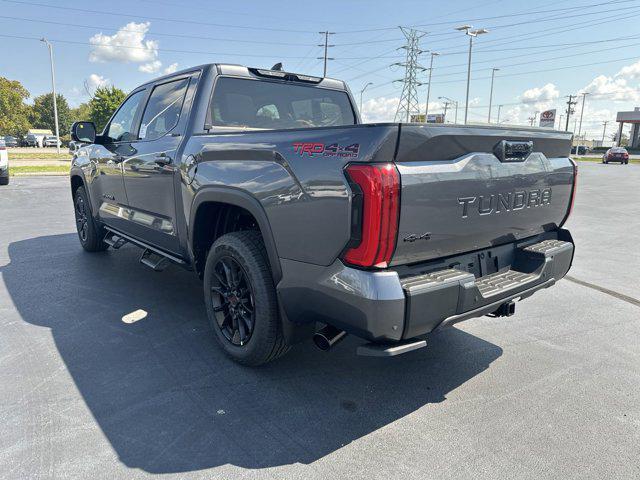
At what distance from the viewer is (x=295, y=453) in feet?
7.67

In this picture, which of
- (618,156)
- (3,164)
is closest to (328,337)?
(3,164)

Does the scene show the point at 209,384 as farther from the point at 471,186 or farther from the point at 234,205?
the point at 471,186

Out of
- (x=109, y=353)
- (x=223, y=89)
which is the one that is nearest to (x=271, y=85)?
(x=223, y=89)

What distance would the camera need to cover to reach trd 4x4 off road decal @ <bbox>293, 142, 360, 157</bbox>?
220 centimetres

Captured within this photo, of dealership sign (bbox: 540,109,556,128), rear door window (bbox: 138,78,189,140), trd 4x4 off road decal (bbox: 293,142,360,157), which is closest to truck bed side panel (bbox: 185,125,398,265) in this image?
trd 4x4 off road decal (bbox: 293,142,360,157)

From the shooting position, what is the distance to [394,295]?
7.12ft

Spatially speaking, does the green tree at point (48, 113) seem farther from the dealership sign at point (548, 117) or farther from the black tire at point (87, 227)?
the black tire at point (87, 227)

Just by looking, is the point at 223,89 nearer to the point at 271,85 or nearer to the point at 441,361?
the point at 271,85

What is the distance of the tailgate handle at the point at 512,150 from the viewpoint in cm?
263

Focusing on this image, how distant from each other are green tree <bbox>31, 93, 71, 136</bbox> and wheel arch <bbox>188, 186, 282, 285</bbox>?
94.8 metres

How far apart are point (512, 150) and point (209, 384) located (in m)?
2.30

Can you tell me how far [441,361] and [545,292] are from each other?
222cm

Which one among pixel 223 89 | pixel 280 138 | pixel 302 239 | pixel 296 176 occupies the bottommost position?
pixel 302 239

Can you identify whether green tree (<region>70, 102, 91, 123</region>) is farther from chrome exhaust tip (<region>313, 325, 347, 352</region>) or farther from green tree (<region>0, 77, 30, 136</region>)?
chrome exhaust tip (<region>313, 325, 347, 352</region>)
